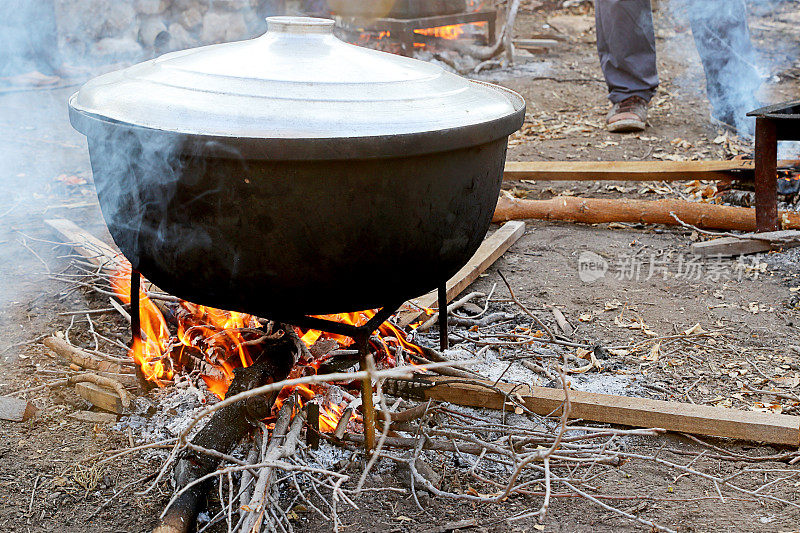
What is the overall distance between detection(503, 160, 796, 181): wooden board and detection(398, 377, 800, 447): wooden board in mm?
2095

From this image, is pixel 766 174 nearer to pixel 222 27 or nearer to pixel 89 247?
pixel 89 247

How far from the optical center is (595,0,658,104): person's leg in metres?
5.20

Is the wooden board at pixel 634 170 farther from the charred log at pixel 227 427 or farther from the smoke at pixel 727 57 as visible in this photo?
the charred log at pixel 227 427

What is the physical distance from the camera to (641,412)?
2133 mm

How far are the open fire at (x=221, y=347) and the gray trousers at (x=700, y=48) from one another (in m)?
3.73

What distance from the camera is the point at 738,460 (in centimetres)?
204

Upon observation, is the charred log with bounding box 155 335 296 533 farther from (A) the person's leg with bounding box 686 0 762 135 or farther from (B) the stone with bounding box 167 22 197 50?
(B) the stone with bounding box 167 22 197 50

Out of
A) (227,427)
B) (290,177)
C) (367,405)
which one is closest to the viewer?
(290,177)

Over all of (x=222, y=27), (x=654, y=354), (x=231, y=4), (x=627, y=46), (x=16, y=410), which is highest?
(x=231, y=4)

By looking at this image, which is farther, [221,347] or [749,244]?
[749,244]

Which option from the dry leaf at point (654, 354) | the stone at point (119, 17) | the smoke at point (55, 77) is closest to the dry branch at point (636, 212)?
the dry leaf at point (654, 354)

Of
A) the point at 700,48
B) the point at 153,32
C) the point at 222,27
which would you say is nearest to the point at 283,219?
the point at 700,48

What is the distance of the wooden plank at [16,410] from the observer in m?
2.17

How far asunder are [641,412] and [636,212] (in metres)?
1.99
